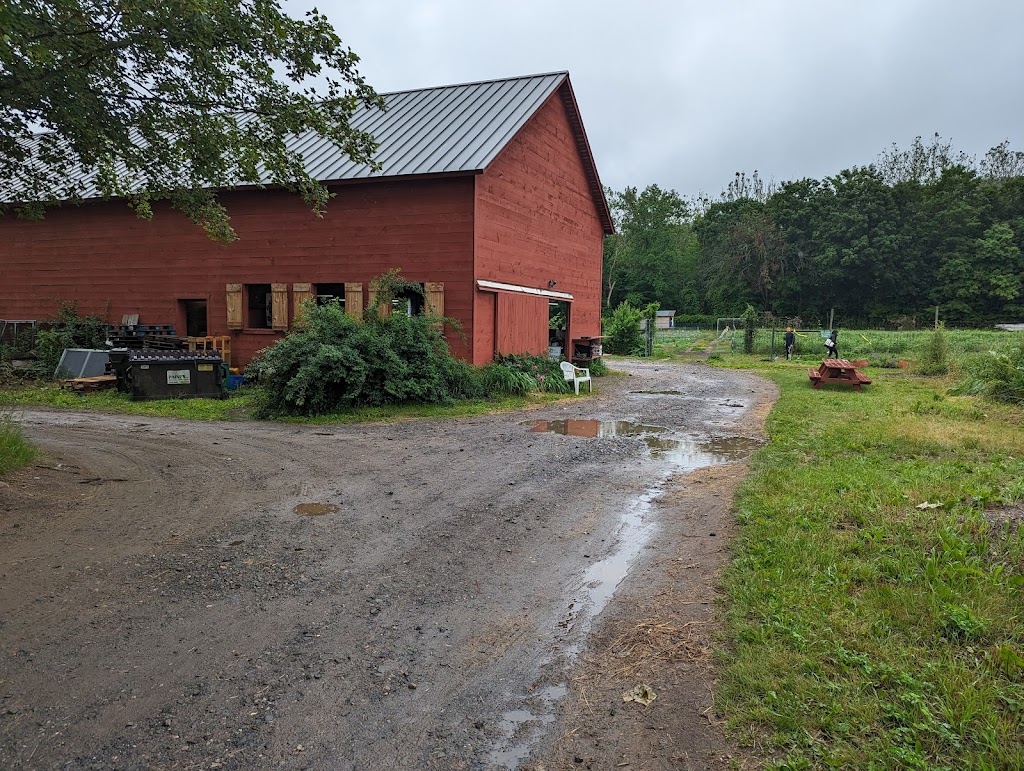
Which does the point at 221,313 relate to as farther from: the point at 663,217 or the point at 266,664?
the point at 663,217

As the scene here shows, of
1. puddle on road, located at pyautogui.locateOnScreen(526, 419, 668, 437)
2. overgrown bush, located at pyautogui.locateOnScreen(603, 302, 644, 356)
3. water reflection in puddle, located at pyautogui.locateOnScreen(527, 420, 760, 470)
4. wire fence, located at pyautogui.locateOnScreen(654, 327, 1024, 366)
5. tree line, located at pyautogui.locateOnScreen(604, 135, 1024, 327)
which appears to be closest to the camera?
water reflection in puddle, located at pyautogui.locateOnScreen(527, 420, 760, 470)

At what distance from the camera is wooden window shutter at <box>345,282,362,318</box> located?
15.8 metres

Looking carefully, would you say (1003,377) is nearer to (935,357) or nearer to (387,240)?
(935,357)

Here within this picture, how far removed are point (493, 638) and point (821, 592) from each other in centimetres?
204

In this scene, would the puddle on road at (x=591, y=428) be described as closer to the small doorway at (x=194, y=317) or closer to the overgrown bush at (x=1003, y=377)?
the overgrown bush at (x=1003, y=377)

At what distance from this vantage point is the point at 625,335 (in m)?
35.1

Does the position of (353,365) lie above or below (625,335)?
below

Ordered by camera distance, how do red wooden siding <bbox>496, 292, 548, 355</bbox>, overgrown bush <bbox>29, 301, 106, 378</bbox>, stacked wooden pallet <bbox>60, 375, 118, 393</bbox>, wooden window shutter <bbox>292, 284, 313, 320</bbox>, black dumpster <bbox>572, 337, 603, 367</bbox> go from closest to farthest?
stacked wooden pallet <bbox>60, 375, 118, 393</bbox>
wooden window shutter <bbox>292, 284, 313, 320</bbox>
red wooden siding <bbox>496, 292, 548, 355</bbox>
overgrown bush <bbox>29, 301, 106, 378</bbox>
black dumpster <bbox>572, 337, 603, 367</bbox>

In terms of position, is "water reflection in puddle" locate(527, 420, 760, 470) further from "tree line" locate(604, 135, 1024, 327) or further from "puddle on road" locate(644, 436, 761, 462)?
"tree line" locate(604, 135, 1024, 327)

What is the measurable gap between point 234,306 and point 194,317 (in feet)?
9.38

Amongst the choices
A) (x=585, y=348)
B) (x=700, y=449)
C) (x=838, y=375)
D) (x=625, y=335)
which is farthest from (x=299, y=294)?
(x=625, y=335)

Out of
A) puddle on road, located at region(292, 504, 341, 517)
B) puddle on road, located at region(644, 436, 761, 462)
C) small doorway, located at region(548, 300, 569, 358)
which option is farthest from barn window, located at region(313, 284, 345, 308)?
puddle on road, located at region(292, 504, 341, 517)

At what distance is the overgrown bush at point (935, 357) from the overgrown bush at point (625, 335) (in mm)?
14757

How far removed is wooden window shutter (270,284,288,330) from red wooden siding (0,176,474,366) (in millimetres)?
169
